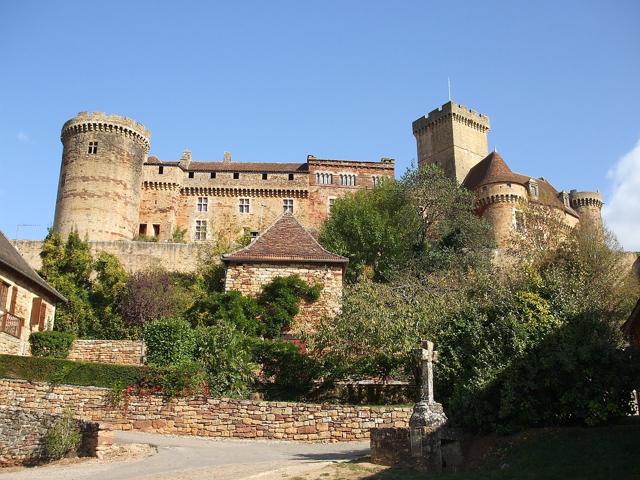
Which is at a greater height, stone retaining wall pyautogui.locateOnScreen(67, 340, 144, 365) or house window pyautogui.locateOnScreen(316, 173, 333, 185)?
house window pyautogui.locateOnScreen(316, 173, 333, 185)

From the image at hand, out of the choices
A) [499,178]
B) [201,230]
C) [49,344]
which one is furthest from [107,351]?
[499,178]

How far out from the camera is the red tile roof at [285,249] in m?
25.5

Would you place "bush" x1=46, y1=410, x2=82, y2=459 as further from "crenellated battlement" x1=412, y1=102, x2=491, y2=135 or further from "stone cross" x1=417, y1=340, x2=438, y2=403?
"crenellated battlement" x1=412, y1=102, x2=491, y2=135

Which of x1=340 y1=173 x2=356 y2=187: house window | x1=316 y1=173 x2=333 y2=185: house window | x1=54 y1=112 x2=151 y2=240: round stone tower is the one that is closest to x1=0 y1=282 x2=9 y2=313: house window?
x1=54 y1=112 x2=151 y2=240: round stone tower

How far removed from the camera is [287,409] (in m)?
16.8

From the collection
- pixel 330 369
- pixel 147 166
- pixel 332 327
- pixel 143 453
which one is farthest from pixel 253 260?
pixel 147 166

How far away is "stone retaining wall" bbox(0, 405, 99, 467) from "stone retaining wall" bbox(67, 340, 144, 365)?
25.4 ft

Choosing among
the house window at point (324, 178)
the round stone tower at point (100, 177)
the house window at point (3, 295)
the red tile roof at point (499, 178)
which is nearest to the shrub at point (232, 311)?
the house window at point (3, 295)

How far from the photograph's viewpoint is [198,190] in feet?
169

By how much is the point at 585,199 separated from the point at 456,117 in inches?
592

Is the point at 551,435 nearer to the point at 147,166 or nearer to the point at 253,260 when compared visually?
the point at 253,260

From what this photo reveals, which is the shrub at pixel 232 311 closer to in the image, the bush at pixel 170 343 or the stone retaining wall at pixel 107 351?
the bush at pixel 170 343

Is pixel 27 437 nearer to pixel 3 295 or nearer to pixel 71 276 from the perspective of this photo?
pixel 3 295

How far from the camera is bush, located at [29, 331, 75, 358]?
2266 centimetres
